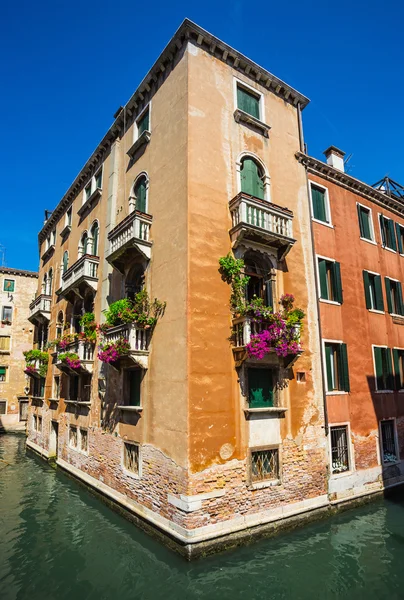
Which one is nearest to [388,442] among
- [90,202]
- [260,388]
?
[260,388]

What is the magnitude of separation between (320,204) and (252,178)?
3.53m

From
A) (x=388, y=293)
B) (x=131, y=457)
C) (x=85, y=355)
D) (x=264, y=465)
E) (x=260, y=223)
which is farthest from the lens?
(x=388, y=293)

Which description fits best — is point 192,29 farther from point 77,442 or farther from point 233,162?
point 77,442

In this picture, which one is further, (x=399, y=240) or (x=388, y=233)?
(x=399, y=240)

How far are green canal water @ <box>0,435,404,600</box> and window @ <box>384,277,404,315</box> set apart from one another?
7.48 meters

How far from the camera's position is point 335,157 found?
15.8 m

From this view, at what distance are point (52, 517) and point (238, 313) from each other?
8.28m

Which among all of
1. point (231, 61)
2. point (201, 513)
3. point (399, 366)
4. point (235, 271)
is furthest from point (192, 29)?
point (399, 366)

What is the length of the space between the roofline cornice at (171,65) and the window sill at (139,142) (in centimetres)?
155

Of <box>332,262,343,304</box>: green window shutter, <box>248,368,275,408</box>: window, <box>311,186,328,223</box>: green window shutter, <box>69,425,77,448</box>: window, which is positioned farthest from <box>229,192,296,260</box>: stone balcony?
<box>69,425,77,448</box>: window

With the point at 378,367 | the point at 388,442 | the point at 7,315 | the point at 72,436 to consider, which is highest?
the point at 7,315

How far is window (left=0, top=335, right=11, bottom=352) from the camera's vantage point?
106ft

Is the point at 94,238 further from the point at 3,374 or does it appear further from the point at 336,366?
the point at 3,374

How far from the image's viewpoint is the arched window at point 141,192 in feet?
42.1
